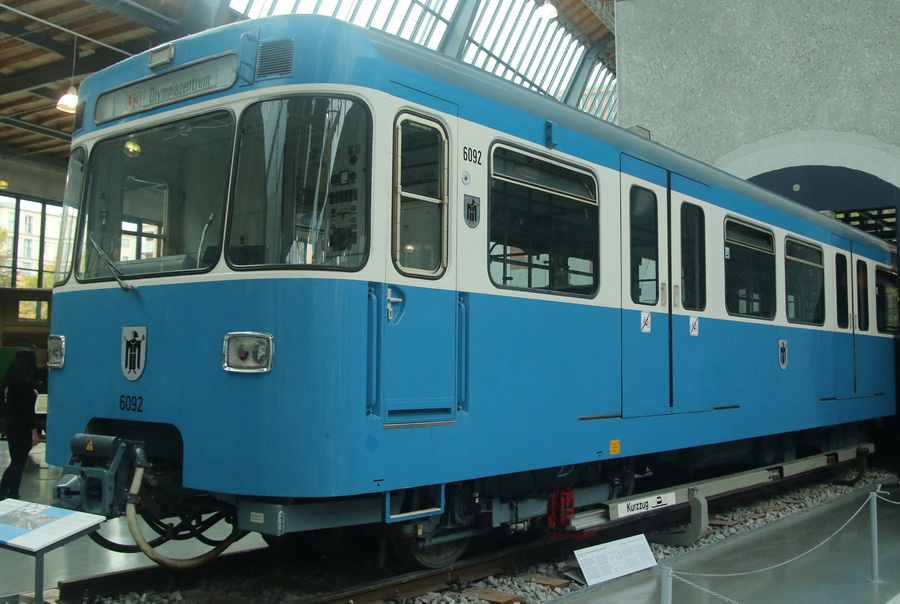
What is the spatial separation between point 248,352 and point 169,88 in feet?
6.07

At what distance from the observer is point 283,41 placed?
15.6 feet

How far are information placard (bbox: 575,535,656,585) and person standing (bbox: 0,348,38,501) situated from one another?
5833mm

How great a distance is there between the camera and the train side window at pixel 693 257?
742 centimetres

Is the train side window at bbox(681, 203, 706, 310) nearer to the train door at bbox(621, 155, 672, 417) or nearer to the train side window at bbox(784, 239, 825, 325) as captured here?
the train door at bbox(621, 155, 672, 417)

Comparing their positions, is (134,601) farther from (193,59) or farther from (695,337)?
(695,337)

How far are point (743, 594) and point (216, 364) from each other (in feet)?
Result: 12.7

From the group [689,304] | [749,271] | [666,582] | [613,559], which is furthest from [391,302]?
[749,271]

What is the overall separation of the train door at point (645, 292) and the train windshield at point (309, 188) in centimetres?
272

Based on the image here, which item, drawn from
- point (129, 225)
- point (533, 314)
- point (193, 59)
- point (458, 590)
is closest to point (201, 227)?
point (129, 225)

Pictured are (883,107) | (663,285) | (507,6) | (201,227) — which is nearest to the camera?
(201,227)

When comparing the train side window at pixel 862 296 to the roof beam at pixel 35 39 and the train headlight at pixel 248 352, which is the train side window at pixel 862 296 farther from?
the roof beam at pixel 35 39

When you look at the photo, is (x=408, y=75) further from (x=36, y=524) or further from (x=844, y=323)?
(x=844, y=323)

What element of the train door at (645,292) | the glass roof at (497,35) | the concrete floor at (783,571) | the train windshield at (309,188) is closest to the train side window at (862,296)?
the concrete floor at (783,571)

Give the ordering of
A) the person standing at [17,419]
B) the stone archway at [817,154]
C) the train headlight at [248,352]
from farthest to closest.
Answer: the stone archway at [817,154] → the person standing at [17,419] → the train headlight at [248,352]
